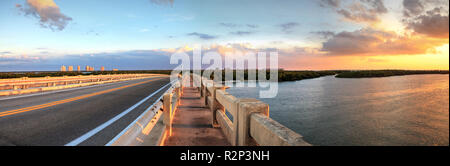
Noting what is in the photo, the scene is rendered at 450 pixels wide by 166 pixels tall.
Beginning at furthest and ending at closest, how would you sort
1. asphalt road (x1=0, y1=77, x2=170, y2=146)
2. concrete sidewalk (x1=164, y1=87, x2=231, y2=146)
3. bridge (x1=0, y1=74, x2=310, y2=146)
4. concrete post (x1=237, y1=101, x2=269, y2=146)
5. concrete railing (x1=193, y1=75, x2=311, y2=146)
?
asphalt road (x1=0, y1=77, x2=170, y2=146) → concrete sidewalk (x1=164, y1=87, x2=231, y2=146) → concrete post (x1=237, y1=101, x2=269, y2=146) → bridge (x1=0, y1=74, x2=310, y2=146) → concrete railing (x1=193, y1=75, x2=311, y2=146)

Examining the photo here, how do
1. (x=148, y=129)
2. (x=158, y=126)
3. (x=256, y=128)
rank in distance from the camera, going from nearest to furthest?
(x=256, y=128)
(x=148, y=129)
(x=158, y=126)

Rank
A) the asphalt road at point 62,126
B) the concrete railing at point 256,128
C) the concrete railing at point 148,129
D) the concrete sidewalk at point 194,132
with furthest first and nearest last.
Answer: the asphalt road at point 62,126 → the concrete sidewalk at point 194,132 → the concrete railing at point 148,129 → the concrete railing at point 256,128

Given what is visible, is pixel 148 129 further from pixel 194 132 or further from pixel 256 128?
pixel 194 132

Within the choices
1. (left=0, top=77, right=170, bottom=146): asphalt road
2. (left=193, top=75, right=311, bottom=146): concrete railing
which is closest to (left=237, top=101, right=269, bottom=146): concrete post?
(left=193, top=75, right=311, bottom=146): concrete railing

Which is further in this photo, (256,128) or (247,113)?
(247,113)

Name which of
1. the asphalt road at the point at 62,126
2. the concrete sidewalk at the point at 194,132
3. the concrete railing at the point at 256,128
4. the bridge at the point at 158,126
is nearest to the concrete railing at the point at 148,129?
the bridge at the point at 158,126

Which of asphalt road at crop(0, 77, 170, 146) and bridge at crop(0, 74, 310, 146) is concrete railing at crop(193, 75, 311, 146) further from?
asphalt road at crop(0, 77, 170, 146)

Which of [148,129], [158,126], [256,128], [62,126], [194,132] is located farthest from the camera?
[62,126]

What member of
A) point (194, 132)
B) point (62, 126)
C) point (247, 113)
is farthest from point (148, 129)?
point (62, 126)

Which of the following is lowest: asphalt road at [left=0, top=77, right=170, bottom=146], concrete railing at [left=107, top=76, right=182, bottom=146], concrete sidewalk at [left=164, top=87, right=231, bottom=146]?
asphalt road at [left=0, top=77, right=170, bottom=146]

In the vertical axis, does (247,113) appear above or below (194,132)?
above

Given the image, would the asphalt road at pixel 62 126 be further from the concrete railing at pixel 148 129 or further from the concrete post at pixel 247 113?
the concrete post at pixel 247 113
